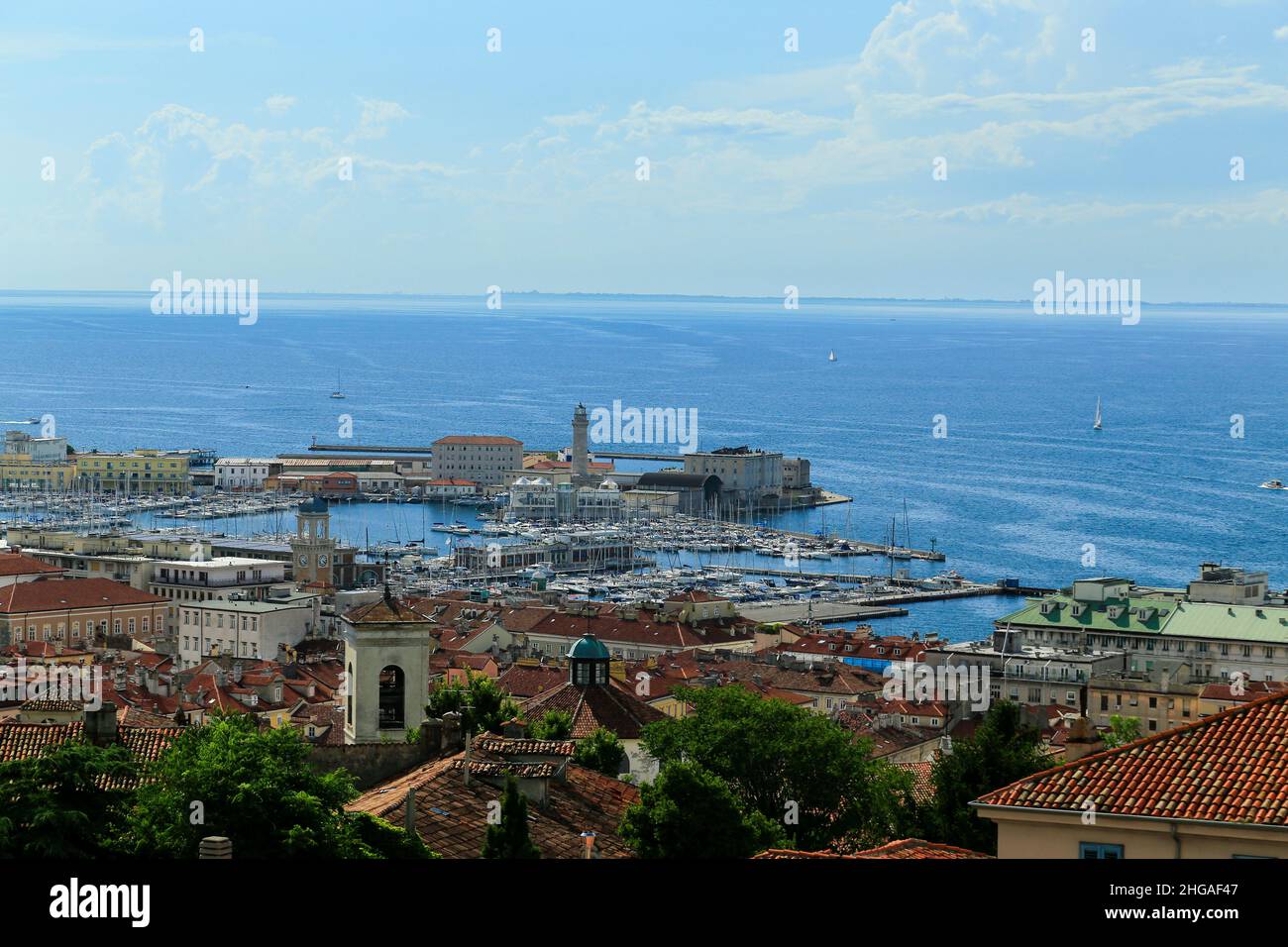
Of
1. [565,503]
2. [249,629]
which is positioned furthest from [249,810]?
[565,503]

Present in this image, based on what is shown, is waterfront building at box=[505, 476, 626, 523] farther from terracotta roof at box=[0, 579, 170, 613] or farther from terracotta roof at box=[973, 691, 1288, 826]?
terracotta roof at box=[973, 691, 1288, 826]

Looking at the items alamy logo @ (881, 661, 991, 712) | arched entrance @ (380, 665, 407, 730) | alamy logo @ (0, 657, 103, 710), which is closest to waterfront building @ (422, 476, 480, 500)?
alamy logo @ (881, 661, 991, 712)

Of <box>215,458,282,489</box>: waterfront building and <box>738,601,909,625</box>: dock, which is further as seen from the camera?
<box>215,458,282,489</box>: waterfront building

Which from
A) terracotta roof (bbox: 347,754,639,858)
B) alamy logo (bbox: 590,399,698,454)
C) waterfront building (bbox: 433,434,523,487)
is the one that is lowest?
terracotta roof (bbox: 347,754,639,858)

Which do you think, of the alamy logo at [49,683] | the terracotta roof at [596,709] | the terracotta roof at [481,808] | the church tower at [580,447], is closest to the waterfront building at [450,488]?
the church tower at [580,447]

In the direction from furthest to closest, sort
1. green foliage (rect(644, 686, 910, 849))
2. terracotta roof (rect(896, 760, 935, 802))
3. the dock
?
the dock, terracotta roof (rect(896, 760, 935, 802)), green foliage (rect(644, 686, 910, 849))

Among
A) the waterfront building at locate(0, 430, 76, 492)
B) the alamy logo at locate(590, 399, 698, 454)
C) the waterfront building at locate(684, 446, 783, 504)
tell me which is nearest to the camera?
the waterfront building at locate(684, 446, 783, 504)
